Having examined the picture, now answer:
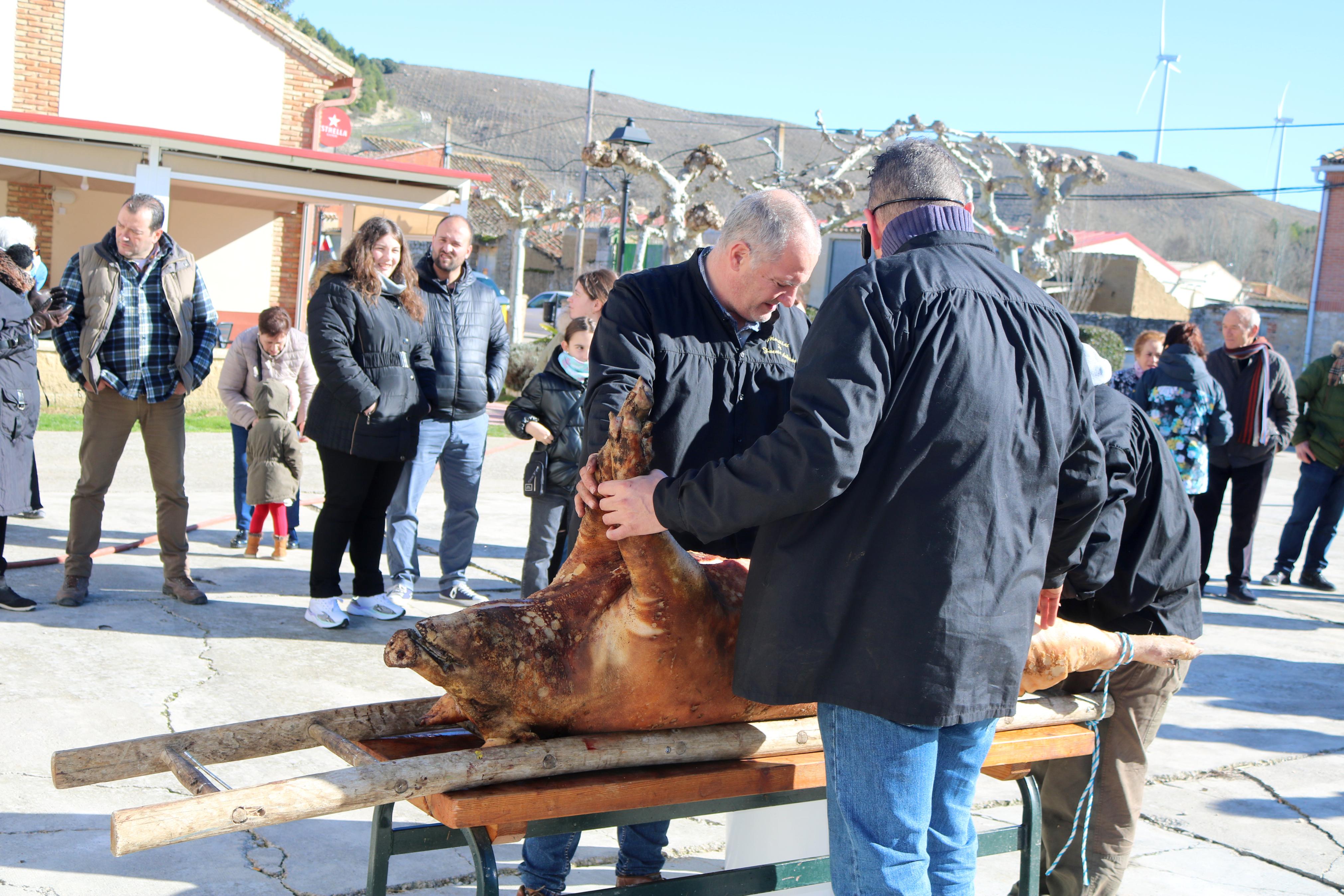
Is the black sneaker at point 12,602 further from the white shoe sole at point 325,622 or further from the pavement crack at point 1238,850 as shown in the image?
the pavement crack at point 1238,850

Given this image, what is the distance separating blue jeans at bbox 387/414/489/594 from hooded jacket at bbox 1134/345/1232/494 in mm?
4305

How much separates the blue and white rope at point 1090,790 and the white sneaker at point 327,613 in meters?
3.58

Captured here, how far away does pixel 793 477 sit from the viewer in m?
1.94

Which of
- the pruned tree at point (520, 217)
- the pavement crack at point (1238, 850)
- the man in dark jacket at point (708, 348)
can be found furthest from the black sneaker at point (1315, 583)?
the pruned tree at point (520, 217)

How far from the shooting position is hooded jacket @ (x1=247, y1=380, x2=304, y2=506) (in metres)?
6.41

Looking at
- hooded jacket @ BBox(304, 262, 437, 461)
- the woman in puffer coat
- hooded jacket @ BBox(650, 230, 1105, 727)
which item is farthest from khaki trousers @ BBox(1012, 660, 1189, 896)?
hooded jacket @ BBox(304, 262, 437, 461)

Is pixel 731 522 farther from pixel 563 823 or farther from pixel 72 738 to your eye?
pixel 72 738

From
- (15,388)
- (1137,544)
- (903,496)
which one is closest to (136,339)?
(15,388)

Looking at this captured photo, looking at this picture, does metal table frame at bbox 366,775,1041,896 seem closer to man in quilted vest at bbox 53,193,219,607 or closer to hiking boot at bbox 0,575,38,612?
man in quilted vest at bbox 53,193,219,607

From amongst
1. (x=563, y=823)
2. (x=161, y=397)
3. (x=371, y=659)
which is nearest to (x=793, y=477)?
(x=563, y=823)

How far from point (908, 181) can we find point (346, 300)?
350 centimetres

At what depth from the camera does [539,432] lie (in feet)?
17.9

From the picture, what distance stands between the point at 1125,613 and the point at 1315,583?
6533 millimetres

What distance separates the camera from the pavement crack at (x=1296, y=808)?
152 inches
